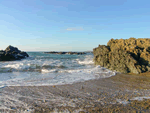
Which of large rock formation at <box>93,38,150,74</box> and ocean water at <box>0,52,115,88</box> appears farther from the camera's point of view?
large rock formation at <box>93,38,150,74</box>

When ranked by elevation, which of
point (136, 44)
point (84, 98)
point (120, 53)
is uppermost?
point (136, 44)

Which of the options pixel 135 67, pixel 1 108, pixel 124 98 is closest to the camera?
pixel 1 108

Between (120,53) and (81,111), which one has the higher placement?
(120,53)

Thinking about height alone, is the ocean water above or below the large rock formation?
below

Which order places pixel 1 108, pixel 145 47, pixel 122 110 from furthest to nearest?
1. pixel 145 47
2. pixel 1 108
3. pixel 122 110

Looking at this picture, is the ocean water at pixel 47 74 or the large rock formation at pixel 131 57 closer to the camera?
the ocean water at pixel 47 74

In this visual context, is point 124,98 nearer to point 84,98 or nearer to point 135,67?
point 84,98

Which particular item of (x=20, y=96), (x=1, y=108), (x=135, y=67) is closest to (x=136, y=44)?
(x=135, y=67)

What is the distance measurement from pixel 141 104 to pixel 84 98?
2.21 m

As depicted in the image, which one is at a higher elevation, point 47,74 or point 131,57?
point 131,57

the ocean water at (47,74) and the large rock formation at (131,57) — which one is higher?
the large rock formation at (131,57)

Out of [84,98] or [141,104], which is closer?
[141,104]

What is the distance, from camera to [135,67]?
9.53 metres

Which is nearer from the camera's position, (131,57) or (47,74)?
(47,74)
